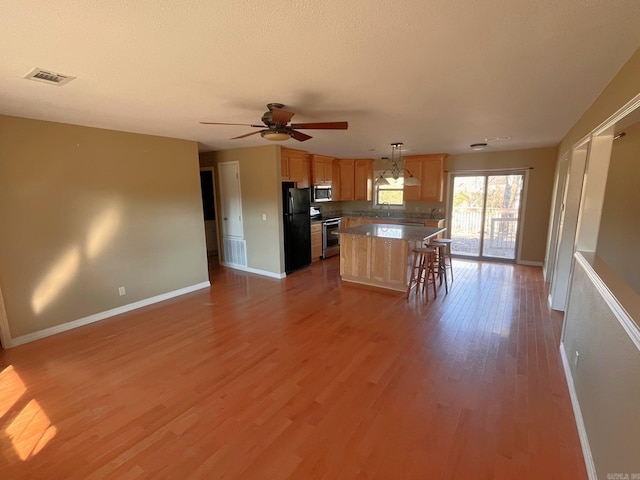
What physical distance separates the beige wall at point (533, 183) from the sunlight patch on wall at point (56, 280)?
23.4ft

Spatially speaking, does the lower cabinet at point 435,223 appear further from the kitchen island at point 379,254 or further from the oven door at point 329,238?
the oven door at point 329,238

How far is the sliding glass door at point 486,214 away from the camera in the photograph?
6117 millimetres

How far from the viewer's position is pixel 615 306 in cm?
157

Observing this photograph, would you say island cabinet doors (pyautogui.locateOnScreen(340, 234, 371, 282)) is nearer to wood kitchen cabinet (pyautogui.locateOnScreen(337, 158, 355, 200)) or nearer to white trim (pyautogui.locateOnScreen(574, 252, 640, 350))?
wood kitchen cabinet (pyautogui.locateOnScreen(337, 158, 355, 200))

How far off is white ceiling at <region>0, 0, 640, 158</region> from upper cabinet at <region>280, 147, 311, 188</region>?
7.49 feet

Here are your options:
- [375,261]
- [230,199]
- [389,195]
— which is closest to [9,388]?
[230,199]

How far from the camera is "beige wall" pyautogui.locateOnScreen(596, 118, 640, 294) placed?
330 cm

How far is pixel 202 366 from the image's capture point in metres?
2.71

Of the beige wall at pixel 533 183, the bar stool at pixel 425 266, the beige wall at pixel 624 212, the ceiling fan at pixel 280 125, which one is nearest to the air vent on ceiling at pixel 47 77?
the ceiling fan at pixel 280 125

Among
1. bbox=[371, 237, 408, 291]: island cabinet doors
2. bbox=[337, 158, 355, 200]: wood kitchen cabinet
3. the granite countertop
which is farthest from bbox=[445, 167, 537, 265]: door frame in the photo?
bbox=[371, 237, 408, 291]: island cabinet doors

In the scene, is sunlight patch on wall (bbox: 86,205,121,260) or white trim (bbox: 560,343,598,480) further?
sunlight patch on wall (bbox: 86,205,121,260)

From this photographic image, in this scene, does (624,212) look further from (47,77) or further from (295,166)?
(47,77)

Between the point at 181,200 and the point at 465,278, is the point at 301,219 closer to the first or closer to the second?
the point at 181,200

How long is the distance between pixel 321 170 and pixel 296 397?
5.12m
